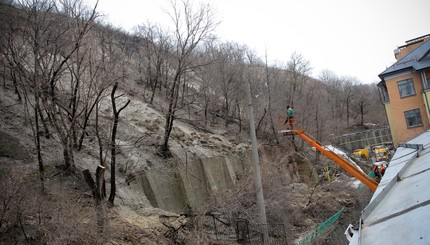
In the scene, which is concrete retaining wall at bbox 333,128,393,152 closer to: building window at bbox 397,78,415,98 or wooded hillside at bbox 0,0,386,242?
wooded hillside at bbox 0,0,386,242

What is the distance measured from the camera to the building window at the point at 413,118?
26295 mm

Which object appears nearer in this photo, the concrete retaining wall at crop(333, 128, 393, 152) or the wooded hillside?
the wooded hillside

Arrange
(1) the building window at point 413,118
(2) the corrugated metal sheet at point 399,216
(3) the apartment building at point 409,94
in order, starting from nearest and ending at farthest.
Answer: (2) the corrugated metal sheet at point 399,216 → (3) the apartment building at point 409,94 → (1) the building window at point 413,118

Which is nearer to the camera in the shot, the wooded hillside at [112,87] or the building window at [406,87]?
the wooded hillside at [112,87]

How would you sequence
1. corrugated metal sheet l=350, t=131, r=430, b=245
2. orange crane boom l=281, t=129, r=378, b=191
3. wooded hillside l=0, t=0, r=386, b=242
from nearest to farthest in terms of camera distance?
corrugated metal sheet l=350, t=131, r=430, b=245
wooded hillside l=0, t=0, r=386, b=242
orange crane boom l=281, t=129, r=378, b=191

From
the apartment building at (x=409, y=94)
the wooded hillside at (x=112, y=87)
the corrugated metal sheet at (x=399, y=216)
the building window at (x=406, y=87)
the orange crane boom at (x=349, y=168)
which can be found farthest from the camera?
the building window at (x=406, y=87)

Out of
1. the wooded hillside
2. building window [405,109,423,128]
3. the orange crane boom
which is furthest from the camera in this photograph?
building window [405,109,423,128]

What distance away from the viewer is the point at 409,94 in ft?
87.9

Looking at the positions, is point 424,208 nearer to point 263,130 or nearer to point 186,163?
point 186,163

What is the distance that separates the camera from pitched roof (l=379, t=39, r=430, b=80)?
2589 cm

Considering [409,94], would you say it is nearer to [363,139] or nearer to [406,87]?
[406,87]

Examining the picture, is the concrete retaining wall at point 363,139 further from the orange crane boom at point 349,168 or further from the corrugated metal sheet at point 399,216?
the corrugated metal sheet at point 399,216

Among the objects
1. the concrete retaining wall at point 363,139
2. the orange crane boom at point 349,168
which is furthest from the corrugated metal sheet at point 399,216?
the concrete retaining wall at point 363,139

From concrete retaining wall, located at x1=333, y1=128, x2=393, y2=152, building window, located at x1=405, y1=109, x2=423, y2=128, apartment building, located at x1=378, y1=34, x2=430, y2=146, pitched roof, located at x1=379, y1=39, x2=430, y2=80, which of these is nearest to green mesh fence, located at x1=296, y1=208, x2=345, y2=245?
apartment building, located at x1=378, y1=34, x2=430, y2=146
